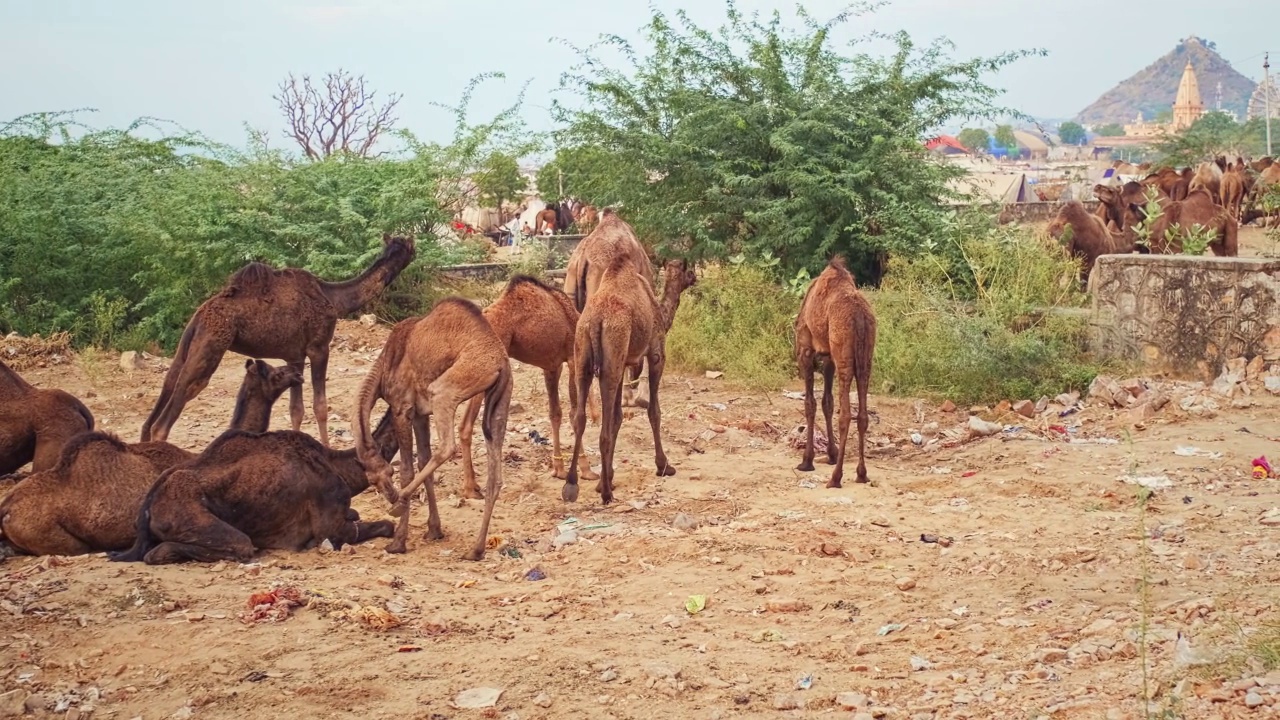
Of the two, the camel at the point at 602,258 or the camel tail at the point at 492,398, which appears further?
the camel at the point at 602,258

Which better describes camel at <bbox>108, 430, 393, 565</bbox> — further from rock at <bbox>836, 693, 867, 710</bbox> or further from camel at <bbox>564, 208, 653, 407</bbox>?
rock at <bbox>836, 693, 867, 710</bbox>

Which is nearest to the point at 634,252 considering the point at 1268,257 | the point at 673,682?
the point at 673,682

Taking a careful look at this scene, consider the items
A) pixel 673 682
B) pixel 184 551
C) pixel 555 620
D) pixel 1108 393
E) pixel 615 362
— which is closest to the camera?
pixel 673 682

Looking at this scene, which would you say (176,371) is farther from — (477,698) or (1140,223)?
(1140,223)

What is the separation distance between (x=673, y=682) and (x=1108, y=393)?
7497 mm

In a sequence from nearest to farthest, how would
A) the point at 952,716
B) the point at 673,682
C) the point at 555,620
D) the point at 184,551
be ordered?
the point at 952,716
the point at 673,682
the point at 555,620
the point at 184,551

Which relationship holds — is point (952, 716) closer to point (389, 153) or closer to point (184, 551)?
point (184, 551)

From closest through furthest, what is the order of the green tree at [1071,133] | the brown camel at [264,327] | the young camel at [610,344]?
the young camel at [610,344] < the brown camel at [264,327] < the green tree at [1071,133]

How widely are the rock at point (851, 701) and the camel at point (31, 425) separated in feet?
18.7

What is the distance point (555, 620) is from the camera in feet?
21.9

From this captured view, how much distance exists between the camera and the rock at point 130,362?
13.8 metres

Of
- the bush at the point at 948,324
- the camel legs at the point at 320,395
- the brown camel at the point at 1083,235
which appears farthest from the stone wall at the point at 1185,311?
the camel legs at the point at 320,395

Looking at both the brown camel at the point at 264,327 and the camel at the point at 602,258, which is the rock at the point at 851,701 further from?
the brown camel at the point at 264,327

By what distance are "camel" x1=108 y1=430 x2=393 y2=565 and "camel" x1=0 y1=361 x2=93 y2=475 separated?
1431 millimetres
